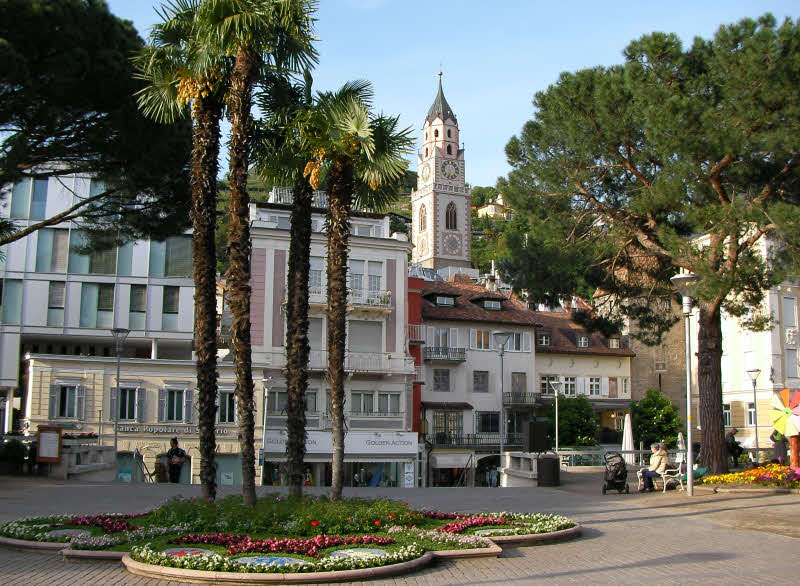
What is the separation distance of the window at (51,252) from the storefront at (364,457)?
552 inches

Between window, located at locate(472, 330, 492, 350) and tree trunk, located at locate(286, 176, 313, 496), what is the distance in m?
40.2

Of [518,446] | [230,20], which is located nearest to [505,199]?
[230,20]

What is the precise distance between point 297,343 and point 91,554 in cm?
552

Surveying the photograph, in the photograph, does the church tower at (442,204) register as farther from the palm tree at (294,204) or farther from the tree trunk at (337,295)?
the tree trunk at (337,295)

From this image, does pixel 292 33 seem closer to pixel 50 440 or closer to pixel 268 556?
pixel 268 556

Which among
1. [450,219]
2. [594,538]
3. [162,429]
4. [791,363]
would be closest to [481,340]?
[791,363]

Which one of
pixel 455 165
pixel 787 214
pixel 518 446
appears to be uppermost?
pixel 455 165

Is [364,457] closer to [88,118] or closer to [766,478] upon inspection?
[766,478]

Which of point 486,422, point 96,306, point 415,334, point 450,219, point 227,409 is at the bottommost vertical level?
point 486,422

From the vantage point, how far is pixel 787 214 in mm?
20984

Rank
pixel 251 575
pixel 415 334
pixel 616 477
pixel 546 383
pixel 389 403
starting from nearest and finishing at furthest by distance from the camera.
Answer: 1. pixel 251 575
2. pixel 616 477
3. pixel 389 403
4. pixel 415 334
5. pixel 546 383

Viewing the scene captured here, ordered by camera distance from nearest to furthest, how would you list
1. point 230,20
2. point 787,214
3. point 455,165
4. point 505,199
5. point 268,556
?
point 268,556 → point 230,20 → point 787,214 → point 505,199 → point 455,165

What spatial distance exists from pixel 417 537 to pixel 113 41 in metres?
15.4

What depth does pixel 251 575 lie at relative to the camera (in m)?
10.0
